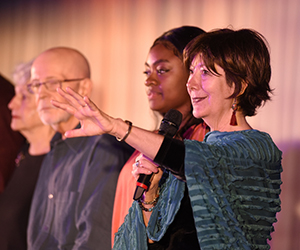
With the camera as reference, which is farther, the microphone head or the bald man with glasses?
the bald man with glasses

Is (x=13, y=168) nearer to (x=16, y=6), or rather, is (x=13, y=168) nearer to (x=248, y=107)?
(x=16, y=6)

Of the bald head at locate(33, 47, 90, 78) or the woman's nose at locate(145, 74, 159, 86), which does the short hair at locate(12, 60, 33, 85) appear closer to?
the bald head at locate(33, 47, 90, 78)

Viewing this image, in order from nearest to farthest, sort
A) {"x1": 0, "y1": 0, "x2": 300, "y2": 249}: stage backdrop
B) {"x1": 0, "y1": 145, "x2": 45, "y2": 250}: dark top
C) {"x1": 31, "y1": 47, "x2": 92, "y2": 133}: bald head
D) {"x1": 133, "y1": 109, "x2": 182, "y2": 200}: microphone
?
{"x1": 133, "y1": 109, "x2": 182, "y2": 200}: microphone, {"x1": 0, "y1": 0, "x2": 300, "y2": 249}: stage backdrop, {"x1": 31, "y1": 47, "x2": 92, "y2": 133}: bald head, {"x1": 0, "y1": 145, "x2": 45, "y2": 250}: dark top

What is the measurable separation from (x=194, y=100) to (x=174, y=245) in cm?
56

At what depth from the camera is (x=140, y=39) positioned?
3.44m

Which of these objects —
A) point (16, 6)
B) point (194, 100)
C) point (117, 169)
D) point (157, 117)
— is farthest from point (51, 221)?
point (16, 6)

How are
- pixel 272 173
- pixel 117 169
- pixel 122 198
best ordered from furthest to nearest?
pixel 117 169, pixel 122 198, pixel 272 173

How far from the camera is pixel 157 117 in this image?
2.64m

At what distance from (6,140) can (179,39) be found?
78.5 inches

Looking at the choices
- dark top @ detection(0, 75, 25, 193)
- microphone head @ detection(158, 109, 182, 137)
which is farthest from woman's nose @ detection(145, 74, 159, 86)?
dark top @ detection(0, 75, 25, 193)

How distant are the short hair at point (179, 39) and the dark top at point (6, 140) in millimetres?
1860

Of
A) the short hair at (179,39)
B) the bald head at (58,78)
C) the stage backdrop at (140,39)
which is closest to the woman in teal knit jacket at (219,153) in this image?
the short hair at (179,39)

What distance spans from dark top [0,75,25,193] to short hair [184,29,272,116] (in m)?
2.36

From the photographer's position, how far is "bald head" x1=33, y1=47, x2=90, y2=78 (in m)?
2.80
